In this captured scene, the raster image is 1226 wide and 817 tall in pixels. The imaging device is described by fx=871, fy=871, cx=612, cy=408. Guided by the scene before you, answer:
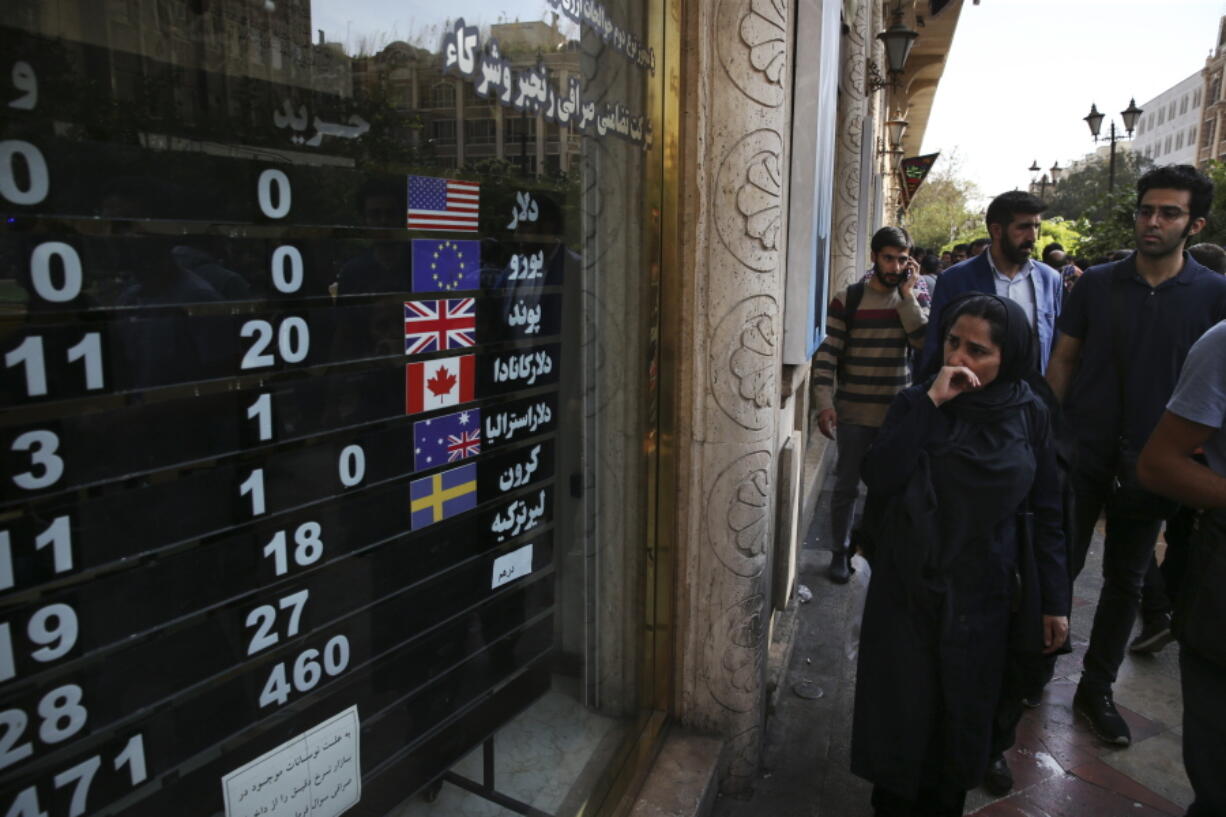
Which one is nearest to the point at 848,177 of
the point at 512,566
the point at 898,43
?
the point at 898,43

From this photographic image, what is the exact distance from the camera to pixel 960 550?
8.41ft

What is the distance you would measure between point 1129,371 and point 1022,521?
1.37 metres

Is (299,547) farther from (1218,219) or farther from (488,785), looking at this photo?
(1218,219)

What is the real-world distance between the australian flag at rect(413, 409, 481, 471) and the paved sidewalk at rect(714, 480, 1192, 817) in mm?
1903

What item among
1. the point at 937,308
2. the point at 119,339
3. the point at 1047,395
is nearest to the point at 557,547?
the point at 119,339

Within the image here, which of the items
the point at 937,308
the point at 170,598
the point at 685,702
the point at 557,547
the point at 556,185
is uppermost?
the point at 556,185

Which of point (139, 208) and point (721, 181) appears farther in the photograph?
point (721, 181)

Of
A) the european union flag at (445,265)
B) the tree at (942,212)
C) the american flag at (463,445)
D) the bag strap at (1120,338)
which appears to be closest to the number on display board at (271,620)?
the american flag at (463,445)

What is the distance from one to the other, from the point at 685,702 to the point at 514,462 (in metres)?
1.55

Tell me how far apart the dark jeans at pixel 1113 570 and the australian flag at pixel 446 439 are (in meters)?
2.73

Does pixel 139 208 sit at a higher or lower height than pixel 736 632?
higher

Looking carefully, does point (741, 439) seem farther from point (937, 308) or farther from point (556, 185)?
point (937, 308)

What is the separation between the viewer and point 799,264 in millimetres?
3453

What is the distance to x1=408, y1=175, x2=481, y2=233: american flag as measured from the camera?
1.56 m
